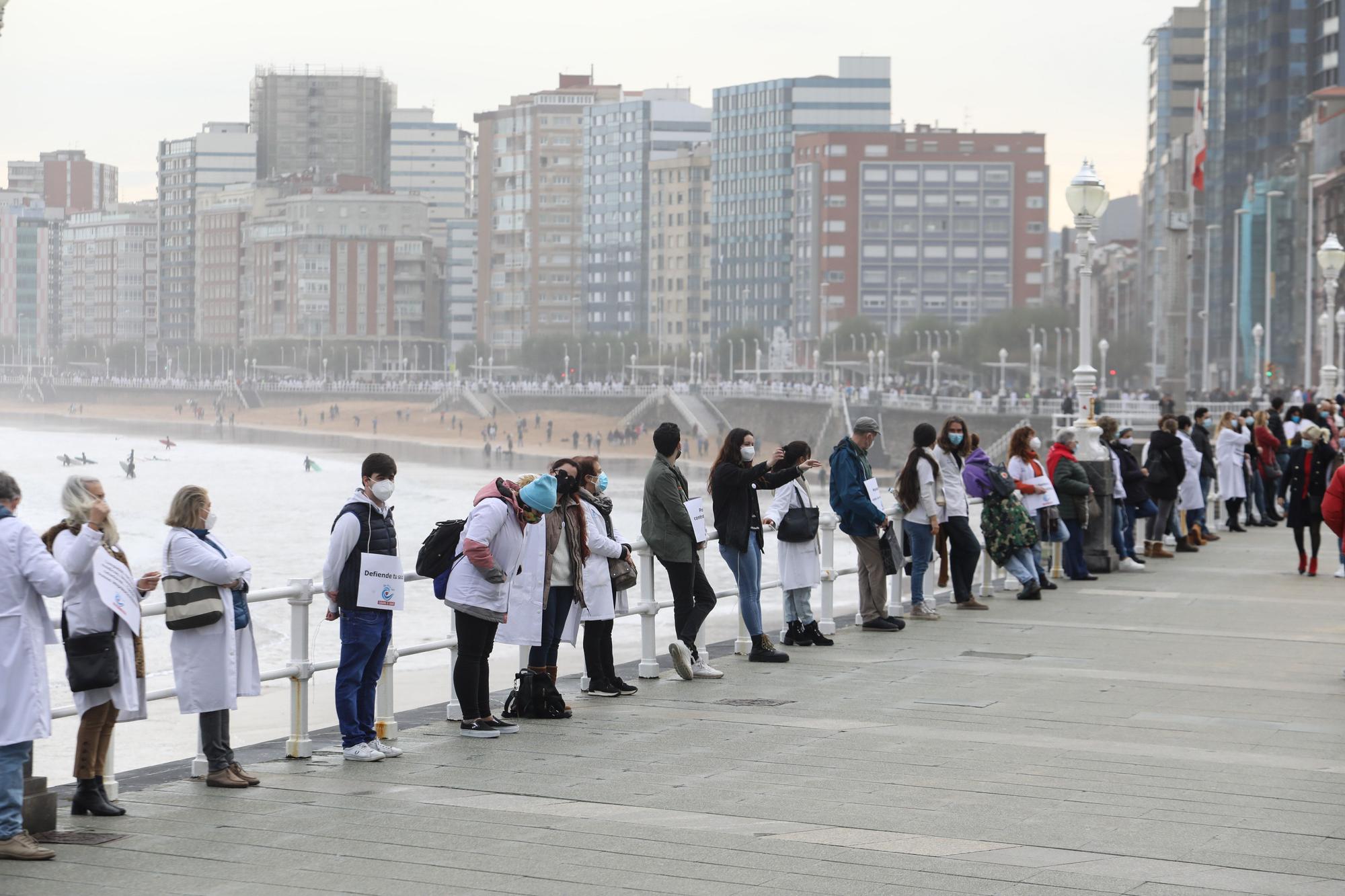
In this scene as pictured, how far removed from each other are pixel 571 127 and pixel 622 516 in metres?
136

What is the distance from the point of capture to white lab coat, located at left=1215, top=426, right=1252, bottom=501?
24.2m

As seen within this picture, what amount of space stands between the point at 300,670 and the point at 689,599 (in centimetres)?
331

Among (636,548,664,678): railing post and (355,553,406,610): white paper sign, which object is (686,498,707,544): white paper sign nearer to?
(636,548,664,678): railing post

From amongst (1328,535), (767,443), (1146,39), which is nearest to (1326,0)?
(767,443)

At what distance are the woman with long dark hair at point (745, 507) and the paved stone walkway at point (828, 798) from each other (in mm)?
439

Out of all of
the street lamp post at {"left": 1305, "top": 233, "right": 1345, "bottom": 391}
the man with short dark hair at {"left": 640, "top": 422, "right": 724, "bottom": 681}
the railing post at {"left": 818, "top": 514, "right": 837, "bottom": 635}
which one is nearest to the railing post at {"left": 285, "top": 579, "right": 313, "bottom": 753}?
the man with short dark hair at {"left": 640, "top": 422, "right": 724, "bottom": 681}

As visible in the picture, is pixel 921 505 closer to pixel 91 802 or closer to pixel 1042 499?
pixel 1042 499

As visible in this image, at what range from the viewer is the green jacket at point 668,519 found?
11.5m

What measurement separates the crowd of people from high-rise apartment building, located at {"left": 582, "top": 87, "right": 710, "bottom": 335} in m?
164

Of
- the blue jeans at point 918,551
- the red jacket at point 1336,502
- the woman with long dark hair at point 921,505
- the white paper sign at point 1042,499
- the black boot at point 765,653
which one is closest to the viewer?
the black boot at point 765,653

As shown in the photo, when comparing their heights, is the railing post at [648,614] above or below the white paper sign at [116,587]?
below

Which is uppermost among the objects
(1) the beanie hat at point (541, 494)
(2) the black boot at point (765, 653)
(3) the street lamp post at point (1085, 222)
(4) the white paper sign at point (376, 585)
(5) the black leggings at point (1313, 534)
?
(3) the street lamp post at point (1085, 222)

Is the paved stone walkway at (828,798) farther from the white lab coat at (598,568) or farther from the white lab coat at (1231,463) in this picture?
the white lab coat at (1231,463)

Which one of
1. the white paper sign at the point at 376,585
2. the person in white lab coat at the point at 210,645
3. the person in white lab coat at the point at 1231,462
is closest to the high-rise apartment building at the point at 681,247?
the person in white lab coat at the point at 1231,462
